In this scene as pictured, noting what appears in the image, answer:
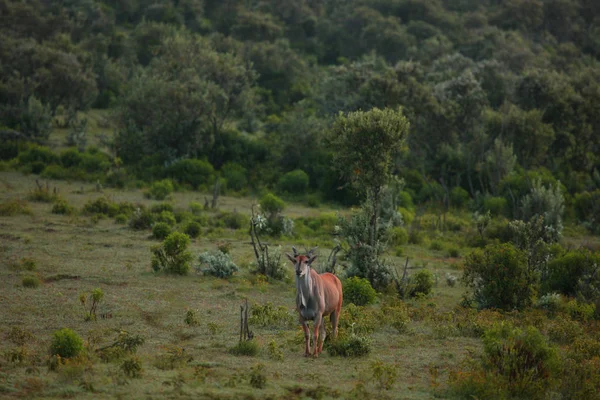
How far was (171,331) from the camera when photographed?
17250 millimetres

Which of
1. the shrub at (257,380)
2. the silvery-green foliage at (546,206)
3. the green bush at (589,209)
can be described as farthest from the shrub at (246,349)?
the green bush at (589,209)

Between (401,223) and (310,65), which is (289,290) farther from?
(310,65)

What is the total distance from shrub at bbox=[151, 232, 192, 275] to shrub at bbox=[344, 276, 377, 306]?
5.42 metres

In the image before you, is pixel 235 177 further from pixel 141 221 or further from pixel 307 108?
pixel 141 221

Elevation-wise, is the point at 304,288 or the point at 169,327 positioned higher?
the point at 304,288

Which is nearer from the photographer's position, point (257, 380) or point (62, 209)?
point (257, 380)

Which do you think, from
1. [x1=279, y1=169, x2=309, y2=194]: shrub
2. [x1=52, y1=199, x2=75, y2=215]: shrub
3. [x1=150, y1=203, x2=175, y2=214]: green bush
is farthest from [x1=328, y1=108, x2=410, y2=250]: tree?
[x1=279, y1=169, x2=309, y2=194]: shrub

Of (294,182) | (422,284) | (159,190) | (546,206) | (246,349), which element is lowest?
(294,182)

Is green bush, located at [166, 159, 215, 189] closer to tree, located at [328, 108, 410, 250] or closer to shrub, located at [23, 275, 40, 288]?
tree, located at [328, 108, 410, 250]

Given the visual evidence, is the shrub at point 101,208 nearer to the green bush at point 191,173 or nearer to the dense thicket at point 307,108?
the green bush at point 191,173

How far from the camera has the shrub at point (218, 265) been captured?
77.7 ft

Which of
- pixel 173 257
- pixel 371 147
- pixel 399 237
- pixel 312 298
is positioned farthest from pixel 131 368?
pixel 399 237

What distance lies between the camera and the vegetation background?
14555 mm

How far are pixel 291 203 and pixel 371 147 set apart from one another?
17053mm
